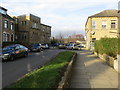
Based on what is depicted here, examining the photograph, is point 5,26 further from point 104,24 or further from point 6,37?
point 104,24

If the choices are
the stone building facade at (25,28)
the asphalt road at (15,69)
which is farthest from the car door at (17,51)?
the stone building facade at (25,28)

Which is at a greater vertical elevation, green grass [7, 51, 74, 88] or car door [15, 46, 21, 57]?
car door [15, 46, 21, 57]

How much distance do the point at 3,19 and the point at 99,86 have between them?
2860 cm

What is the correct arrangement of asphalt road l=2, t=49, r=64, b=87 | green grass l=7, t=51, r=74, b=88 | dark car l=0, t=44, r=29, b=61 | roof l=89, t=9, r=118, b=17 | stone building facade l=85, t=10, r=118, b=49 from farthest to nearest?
1. roof l=89, t=9, r=118, b=17
2. stone building facade l=85, t=10, r=118, b=49
3. dark car l=0, t=44, r=29, b=61
4. asphalt road l=2, t=49, r=64, b=87
5. green grass l=7, t=51, r=74, b=88

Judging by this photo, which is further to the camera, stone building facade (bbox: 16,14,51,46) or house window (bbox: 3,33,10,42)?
stone building facade (bbox: 16,14,51,46)

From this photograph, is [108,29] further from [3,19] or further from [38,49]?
[3,19]

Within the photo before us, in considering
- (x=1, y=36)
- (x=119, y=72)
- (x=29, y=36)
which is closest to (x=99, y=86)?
(x=119, y=72)

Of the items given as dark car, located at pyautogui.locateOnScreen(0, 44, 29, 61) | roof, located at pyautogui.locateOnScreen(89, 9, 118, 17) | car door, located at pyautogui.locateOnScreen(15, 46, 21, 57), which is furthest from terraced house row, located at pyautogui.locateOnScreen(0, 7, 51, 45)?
roof, located at pyautogui.locateOnScreen(89, 9, 118, 17)

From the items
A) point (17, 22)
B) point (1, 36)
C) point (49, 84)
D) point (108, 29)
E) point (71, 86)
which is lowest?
point (71, 86)

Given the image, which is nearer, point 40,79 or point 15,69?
point 40,79

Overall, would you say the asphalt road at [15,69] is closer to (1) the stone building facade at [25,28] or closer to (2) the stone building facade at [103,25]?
(2) the stone building facade at [103,25]

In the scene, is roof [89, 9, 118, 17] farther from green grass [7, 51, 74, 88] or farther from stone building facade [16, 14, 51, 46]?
green grass [7, 51, 74, 88]

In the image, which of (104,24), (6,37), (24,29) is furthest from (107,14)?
(6,37)

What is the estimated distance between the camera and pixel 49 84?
4477 mm
